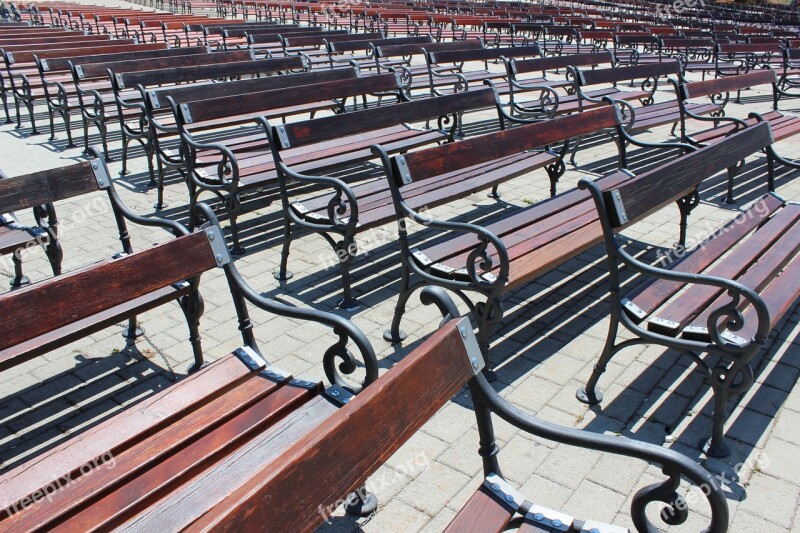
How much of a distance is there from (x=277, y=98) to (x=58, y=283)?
373cm

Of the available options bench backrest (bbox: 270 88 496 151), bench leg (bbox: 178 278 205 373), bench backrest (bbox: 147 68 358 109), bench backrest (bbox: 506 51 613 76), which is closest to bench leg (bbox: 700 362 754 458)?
bench leg (bbox: 178 278 205 373)

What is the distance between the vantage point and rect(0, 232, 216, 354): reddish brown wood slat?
6.72 feet

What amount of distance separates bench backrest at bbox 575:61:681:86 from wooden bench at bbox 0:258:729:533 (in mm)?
5418

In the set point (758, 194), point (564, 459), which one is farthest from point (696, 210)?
point (564, 459)

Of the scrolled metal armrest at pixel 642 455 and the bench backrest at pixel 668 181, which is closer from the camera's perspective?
the scrolled metal armrest at pixel 642 455

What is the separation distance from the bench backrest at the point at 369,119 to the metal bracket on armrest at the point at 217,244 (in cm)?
184

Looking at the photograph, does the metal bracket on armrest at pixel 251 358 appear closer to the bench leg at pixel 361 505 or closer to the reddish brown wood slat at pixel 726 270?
the bench leg at pixel 361 505

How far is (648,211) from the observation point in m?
3.26

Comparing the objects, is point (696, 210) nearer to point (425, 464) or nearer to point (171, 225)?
point (425, 464)

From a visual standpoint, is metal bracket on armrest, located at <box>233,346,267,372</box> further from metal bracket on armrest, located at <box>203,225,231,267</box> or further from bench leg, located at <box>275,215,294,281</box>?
bench leg, located at <box>275,215,294,281</box>

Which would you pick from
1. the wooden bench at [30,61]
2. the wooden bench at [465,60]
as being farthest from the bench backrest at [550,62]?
the wooden bench at [30,61]

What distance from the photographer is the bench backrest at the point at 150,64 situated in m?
7.20

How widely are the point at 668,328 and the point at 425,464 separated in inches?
48.0

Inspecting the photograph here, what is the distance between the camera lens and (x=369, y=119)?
482cm
